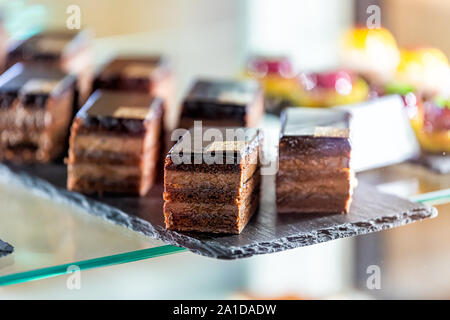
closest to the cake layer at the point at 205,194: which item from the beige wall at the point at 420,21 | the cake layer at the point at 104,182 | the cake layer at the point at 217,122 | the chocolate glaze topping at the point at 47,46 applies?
the cake layer at the point at 104,182

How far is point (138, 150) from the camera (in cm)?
306

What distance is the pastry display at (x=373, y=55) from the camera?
453 centimetres

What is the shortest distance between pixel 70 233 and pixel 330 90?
180cm

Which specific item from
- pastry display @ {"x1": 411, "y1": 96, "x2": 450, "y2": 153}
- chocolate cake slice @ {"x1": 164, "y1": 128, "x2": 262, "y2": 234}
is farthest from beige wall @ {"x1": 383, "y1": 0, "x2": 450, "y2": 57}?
chocolate cake slice @ {"x1": 164, "y1": 128, "x2": 262, "y2": 234}

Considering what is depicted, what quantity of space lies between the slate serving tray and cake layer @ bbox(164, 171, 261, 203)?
116mm

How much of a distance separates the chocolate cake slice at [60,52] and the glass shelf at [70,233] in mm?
885

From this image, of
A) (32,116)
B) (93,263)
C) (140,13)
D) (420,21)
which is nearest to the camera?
(93,263)

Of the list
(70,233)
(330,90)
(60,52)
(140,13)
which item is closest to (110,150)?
(70,233)

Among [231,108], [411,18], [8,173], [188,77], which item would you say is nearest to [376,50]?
[411,18]

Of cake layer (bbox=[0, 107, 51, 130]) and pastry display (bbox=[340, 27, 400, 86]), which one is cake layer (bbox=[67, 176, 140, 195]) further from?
pastry display (bbox=[340, 27, 400, 86])

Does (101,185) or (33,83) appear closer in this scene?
(101,185)

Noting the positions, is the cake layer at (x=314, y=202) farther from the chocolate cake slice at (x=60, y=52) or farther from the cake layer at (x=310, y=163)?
the chocolate cake slice at (x=60, y=52)

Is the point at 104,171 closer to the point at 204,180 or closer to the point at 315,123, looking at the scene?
the point at 204,180

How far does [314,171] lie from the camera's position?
9.13 feet
